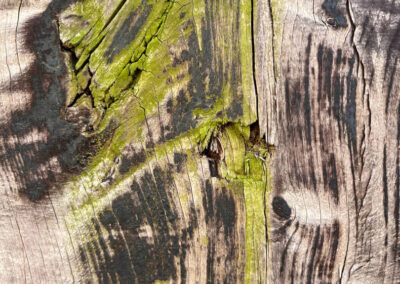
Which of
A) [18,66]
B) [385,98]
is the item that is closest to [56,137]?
[18,66]

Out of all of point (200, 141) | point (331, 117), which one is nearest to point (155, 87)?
point (200, 141)

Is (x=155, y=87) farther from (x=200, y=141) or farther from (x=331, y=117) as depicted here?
(x=331, y=117)

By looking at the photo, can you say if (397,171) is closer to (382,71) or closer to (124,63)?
(382,71)

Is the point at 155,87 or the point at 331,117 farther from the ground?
the point at 155,87

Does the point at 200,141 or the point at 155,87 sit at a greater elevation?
the point at 155,87
